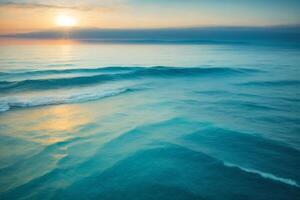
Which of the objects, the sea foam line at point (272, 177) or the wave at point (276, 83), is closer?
the sea foam line at point (272, 177)

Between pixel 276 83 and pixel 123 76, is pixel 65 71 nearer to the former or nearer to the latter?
pixel 123 76

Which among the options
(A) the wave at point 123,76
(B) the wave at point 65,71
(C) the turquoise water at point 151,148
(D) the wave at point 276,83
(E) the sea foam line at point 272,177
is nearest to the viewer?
(C) the turquoise water at point 151,148

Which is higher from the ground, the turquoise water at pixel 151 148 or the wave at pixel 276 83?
the wave at pixel 276 83

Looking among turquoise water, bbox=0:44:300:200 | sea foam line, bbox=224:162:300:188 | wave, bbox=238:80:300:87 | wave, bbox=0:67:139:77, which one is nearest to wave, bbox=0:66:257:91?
wave, bbox=0:67:139:77

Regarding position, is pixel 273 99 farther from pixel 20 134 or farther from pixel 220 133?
pixel 20 134

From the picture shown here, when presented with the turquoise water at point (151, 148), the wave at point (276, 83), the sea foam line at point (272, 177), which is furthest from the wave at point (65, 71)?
the sea foam line at point (272, 177)

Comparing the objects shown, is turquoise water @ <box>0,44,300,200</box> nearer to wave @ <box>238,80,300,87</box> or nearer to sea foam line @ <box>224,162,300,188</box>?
sea foam line @ <box>224,162,300,188</box>

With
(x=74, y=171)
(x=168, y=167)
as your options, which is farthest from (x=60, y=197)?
(x=168, y=167)

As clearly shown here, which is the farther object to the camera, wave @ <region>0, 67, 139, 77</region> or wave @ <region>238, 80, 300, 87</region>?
wave @ <region>0, 67, 139, 77</region>

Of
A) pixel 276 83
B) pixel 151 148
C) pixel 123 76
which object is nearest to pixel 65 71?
pixel 123 76

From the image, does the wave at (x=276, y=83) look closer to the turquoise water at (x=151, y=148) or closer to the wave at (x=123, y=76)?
the turquoise water at (x=151, y=148)
